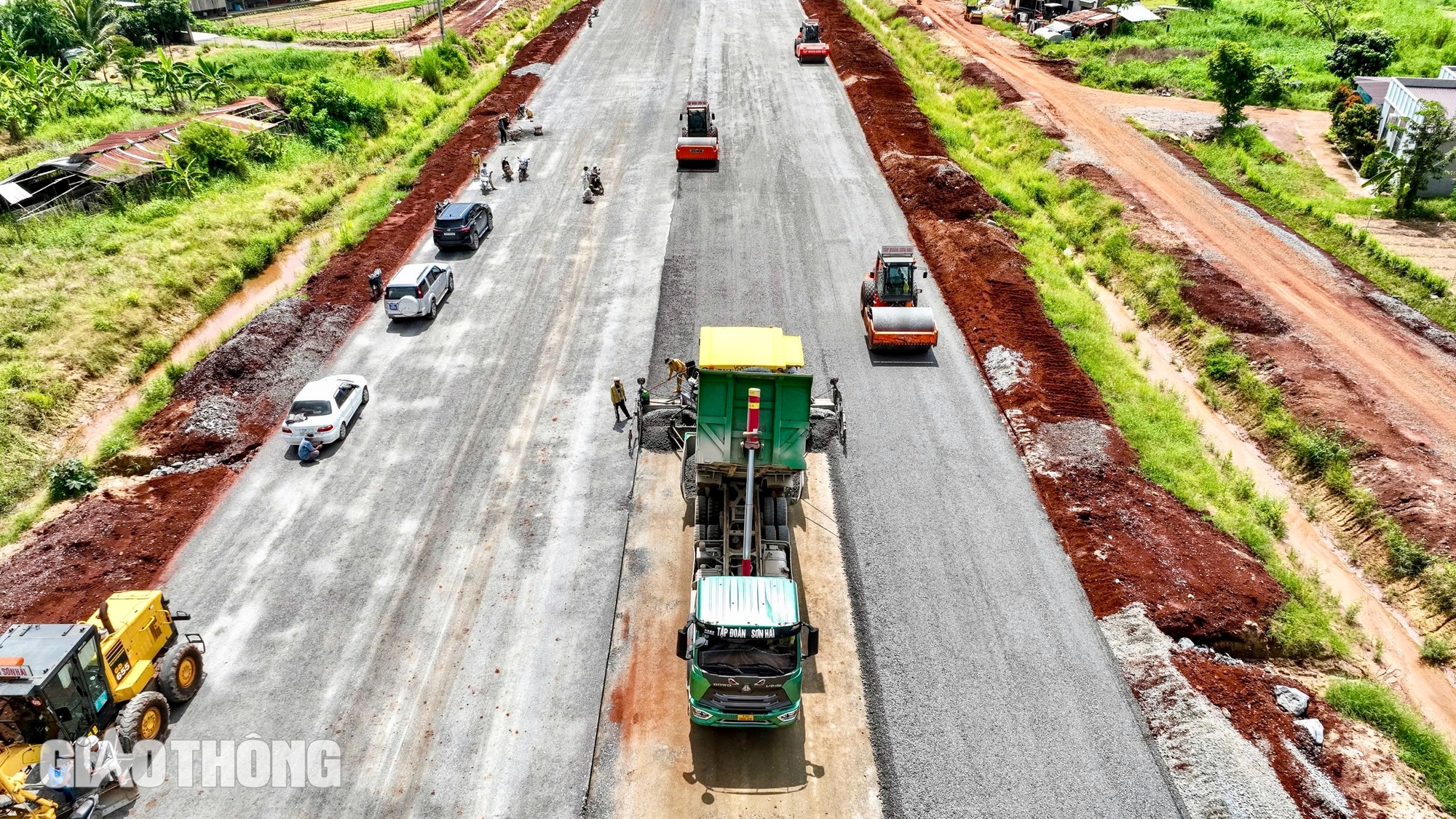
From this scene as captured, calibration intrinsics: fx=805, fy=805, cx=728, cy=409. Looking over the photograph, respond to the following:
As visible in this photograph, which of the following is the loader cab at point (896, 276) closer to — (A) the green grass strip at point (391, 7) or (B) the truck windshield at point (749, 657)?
(B) the truck windshield at point (749, 657)

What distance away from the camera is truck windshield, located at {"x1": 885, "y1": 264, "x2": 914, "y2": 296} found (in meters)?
29.0

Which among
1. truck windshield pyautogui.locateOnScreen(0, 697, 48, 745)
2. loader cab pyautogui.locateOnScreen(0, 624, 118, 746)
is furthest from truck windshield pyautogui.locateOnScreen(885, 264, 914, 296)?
truck windshield pyautogui.locateOnScreen(0, 697, 48, 745)

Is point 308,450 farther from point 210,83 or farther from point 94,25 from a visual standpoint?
point 94,25

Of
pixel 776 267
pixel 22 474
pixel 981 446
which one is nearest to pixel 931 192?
pixel 776 267

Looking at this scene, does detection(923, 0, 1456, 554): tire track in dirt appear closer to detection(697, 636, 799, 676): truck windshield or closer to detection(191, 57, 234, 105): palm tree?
detection(697, 636, 799, 676): truck windshield

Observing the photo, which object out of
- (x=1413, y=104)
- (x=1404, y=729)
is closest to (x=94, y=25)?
(x=1404, y=729)

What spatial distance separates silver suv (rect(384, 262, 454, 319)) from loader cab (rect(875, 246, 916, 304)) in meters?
17.3

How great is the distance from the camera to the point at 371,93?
179 feet

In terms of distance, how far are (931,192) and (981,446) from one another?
1901 centimetres

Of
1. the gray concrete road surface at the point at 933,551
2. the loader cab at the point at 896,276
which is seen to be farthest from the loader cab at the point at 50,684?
the loader cab at the point at 896,276

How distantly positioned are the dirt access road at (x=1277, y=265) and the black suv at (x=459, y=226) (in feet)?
105

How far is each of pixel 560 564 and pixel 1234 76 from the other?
164 ft

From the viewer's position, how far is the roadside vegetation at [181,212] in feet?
89.8

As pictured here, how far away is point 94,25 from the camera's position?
58.5 m
